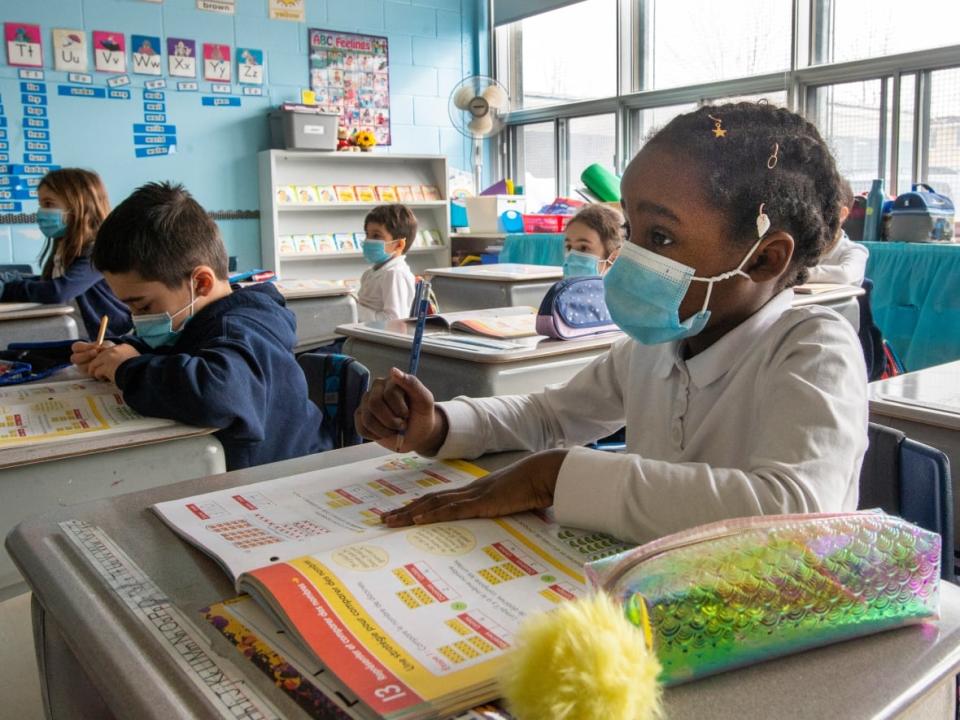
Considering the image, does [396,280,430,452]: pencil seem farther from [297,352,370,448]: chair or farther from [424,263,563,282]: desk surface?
[424,263,563,282]: desk surface

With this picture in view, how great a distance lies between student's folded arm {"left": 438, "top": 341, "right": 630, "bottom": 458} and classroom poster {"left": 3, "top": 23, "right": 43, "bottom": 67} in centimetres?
518

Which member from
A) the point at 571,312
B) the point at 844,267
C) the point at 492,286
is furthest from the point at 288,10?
the point at 571,312

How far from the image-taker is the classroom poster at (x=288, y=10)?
6.08 meters

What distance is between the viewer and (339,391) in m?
1.78

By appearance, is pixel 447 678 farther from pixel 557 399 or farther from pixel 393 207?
pixel 393 207

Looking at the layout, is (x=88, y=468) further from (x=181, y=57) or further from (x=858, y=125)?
(x=181, y=57)

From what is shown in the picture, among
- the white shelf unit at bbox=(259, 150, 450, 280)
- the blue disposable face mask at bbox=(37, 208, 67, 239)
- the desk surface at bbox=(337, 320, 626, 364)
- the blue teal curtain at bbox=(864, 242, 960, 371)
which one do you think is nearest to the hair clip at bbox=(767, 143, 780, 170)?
A: the desk surface at bbox=(337, 320, 626, 364)

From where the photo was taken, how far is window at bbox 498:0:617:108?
249 inches

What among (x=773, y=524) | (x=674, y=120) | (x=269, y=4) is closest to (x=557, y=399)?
(x=674, y=120)

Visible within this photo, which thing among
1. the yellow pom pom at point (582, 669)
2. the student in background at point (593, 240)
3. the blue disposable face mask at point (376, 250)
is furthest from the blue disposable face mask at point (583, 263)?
the yellow pom pom at point (582, 669)

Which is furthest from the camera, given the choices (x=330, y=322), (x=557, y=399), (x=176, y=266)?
(x=330, y=322)

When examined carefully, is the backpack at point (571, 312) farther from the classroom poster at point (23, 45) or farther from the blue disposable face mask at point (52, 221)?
the classroom poster at point (23, 45)

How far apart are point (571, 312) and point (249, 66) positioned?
4621 millimetres

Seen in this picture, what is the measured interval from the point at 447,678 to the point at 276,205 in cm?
579
